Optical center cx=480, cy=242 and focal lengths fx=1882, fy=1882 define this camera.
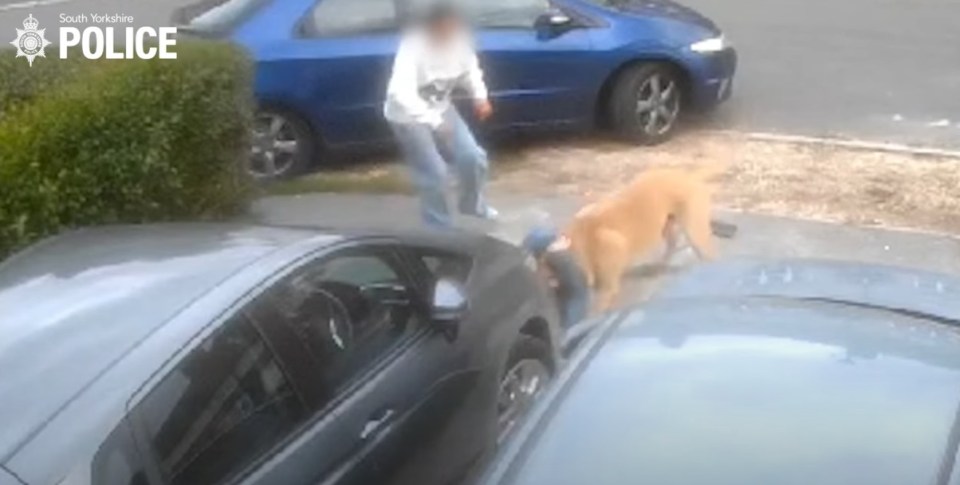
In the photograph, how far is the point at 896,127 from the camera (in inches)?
530

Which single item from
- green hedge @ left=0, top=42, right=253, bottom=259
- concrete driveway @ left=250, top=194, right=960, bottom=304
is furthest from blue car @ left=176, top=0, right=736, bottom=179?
green hedge @ left=0, top=42, right=253, bottom=259

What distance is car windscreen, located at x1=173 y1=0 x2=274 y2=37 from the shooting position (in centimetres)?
1269

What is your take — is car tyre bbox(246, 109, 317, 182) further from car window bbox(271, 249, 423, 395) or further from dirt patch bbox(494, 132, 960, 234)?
car window bbox(271, 249, 423, 395)

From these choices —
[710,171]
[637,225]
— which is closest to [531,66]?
[710,171]

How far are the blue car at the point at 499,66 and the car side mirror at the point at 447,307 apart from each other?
595 centimetres

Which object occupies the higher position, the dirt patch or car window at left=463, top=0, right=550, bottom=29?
car window at left=463, top=0, right=550, bottom=29

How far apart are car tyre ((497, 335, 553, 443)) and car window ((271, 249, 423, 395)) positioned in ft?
1.99

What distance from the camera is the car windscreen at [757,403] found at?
13.2 ft

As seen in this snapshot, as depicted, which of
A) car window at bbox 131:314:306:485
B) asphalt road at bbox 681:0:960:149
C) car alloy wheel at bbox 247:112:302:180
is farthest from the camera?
asphalt road at bbox 681:0:960:149

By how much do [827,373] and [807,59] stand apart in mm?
11781

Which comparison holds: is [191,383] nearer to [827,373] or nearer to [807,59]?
[827,373]

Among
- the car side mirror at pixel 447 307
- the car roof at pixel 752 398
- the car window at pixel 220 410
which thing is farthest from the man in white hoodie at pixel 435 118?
the car roof at pixel 752 398

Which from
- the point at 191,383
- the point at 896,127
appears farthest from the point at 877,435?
the point at 896,127

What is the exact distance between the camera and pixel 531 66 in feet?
42.1
